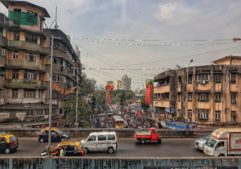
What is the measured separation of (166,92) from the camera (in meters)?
65.3

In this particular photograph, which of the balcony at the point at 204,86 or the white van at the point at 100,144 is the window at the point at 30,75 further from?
the balcony at the point at 204,86

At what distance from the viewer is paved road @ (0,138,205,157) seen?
26453mm

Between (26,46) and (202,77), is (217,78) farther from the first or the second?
(26,46)

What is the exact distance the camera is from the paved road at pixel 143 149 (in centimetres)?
2645

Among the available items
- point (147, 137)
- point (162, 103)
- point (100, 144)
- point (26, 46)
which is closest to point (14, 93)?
point (26, 46)

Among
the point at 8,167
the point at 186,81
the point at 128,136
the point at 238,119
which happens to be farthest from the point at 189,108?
the point at 8,167

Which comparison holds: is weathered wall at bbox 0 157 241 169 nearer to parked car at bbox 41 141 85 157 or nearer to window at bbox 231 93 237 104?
parked car at bbox 41 141 85 157

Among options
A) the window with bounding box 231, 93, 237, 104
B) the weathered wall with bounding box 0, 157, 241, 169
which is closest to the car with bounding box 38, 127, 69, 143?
the weathered wall with bounding box 0, 157, 241, 169

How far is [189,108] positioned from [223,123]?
6.51 metres

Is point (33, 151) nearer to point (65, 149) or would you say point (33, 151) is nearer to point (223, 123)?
point (65, 149)

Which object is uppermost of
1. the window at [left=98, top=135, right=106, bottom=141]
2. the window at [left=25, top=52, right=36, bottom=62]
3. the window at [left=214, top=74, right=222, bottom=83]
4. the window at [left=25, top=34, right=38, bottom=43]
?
the window at [left=25, top=34, right=38, bottom=43]

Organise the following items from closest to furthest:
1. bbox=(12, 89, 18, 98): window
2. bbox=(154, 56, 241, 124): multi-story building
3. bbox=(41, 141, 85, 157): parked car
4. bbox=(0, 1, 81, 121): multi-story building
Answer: bbox=(41, 141, 85, 157): parked car
bbox=(0, 1, 81, 121): multi-story building
bbox=(12, 89, 18, 98): window
bbox=(154, 56, 241, 124): multi-story building

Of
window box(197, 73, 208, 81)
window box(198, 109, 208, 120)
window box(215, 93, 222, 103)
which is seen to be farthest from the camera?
window box(198, 109, 208, 120)

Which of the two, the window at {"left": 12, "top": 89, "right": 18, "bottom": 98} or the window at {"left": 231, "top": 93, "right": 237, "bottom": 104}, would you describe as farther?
the window at {"left": 231, "top": 93, "right": 237, "bottom": 104}
